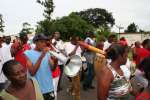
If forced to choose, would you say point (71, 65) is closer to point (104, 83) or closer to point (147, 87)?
point (104, 83)

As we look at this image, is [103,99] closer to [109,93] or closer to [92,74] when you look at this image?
[109,93]

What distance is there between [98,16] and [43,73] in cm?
10245

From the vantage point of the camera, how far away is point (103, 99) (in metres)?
5.19

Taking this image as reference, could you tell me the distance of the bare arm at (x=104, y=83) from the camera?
516 cm

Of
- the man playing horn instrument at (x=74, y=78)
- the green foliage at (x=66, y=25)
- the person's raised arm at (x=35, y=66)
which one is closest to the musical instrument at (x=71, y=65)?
the person's raised arm at (x=35, y=66)

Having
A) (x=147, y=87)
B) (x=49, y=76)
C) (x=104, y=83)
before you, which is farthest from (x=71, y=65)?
(x=147, y=87)

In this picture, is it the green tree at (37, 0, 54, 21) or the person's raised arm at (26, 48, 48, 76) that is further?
the green tree at (37, 0, 54, 21)

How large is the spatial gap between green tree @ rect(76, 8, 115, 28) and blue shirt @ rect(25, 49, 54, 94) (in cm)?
9872

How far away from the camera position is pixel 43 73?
654 centimetres

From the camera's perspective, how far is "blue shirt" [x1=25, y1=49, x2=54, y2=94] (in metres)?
6.51

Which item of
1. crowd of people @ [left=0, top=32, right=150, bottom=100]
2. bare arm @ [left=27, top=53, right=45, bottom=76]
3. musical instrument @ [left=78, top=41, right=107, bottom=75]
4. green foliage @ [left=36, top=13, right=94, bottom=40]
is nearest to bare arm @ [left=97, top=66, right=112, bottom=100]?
crowd of people @ [left=0, top=32, right=150, bottom=100]

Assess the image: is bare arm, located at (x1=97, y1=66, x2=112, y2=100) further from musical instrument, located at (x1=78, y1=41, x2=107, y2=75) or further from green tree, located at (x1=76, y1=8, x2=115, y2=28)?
green tree, located at (x1=76, y1=8, x2=115, y2=28)

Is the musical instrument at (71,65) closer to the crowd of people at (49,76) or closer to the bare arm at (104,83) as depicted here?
the crowd of people at (49,76)

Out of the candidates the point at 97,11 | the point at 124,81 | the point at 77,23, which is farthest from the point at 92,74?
the point at 97,11
